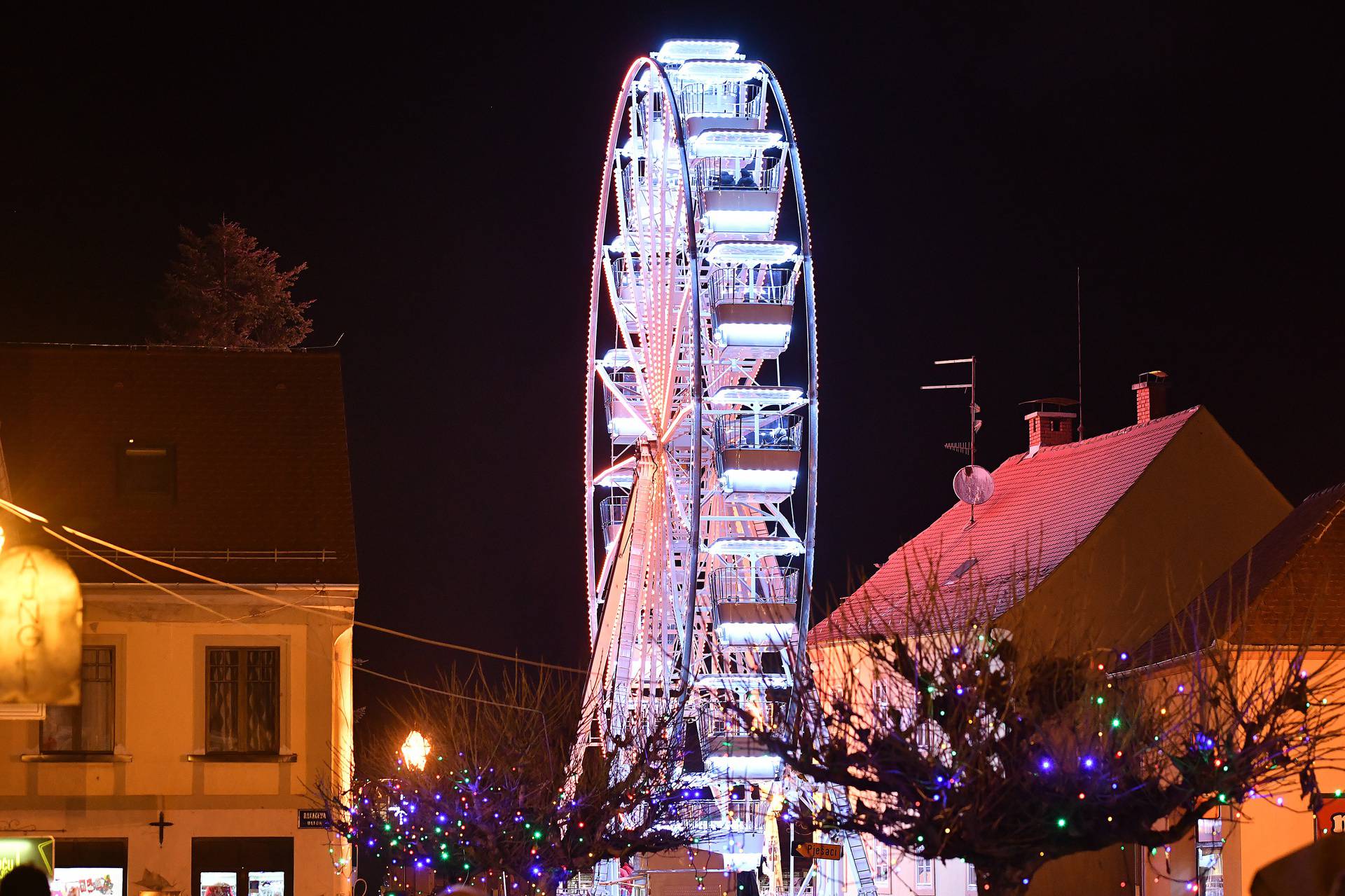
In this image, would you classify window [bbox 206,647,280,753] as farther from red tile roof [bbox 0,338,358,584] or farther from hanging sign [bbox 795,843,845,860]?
hanging sign [bbox 795,843,845,860]

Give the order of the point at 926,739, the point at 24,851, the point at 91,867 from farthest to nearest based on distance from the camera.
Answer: the point at 91,867 → the point at 24,851 → the point at 926,739

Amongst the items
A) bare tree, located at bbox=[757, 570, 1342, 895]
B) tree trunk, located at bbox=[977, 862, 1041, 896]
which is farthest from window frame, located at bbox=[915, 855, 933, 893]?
tree trunk, located at bbox=[977, 862, 1041, 896]

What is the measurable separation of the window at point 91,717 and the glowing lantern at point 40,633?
696 inches

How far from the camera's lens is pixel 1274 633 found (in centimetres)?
2827

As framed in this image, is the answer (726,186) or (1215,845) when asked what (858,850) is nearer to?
(1215,845)

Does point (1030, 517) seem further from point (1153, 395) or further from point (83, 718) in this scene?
point (83, 718)

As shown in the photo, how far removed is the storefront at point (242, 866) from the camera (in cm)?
2752

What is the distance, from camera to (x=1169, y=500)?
38.0 meters

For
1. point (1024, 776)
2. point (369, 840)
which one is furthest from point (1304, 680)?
point (369, 840)

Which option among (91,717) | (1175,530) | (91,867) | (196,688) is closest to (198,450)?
(196,688)

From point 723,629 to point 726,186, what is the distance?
22.7ft

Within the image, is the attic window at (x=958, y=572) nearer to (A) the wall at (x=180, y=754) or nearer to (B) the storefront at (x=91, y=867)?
(A) the wall at (x=180, y=754)

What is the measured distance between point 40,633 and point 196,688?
58.8 feet

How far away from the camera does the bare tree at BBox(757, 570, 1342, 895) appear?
17422mm
